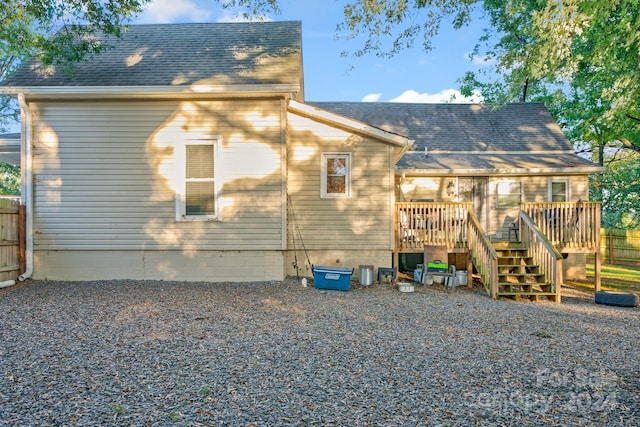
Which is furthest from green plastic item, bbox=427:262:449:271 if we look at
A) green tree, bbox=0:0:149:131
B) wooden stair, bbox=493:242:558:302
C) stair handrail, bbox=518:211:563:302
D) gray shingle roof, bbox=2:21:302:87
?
green tree, bbox=0:0:149:131

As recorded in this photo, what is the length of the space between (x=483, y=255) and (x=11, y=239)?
10.4m

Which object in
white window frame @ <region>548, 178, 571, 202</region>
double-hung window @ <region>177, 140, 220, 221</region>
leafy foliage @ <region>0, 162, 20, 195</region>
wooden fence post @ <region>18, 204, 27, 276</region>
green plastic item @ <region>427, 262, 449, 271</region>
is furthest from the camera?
leafy foliage @ <region>0, 162, 20, 195</region>

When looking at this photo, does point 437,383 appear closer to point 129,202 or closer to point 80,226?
point 129,202

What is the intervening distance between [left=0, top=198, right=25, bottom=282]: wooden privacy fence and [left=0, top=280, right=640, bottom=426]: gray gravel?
3.29 ft

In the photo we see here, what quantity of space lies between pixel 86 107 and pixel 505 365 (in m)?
9.36

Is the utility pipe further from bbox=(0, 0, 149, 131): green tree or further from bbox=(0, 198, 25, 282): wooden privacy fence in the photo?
bbox=(0, 0, 149, 131): green tree

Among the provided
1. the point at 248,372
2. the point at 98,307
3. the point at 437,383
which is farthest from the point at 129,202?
the point at 437,383

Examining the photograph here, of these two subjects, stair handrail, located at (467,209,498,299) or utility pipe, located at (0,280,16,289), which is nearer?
utility pipe, located at (0,280,16,289)

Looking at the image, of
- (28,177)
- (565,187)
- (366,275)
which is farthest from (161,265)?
(565,187)

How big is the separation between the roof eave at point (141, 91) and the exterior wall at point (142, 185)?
23 cm

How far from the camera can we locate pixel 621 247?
62.5ft

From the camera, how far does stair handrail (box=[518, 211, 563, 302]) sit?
29.2ft

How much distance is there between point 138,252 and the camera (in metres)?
8.95

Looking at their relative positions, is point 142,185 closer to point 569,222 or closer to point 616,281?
point 569,222
